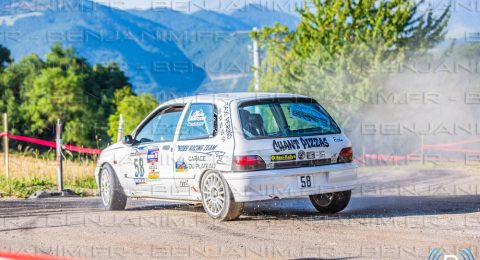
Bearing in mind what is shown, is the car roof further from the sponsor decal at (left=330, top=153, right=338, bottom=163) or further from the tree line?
the tree line

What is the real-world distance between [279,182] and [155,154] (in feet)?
7.27

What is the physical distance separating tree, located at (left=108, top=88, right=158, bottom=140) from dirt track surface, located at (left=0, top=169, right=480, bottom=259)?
6462cm

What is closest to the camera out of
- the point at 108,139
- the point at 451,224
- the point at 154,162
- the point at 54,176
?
the point at 451,224

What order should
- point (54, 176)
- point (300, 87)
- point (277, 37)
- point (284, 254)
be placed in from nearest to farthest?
point (284, 254), point (54, 176), point (300, 87), point (277, 37)

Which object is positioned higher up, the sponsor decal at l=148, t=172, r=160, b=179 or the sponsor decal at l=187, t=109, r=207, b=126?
the sponsor decal at l=187, t=109, r=207, b=126

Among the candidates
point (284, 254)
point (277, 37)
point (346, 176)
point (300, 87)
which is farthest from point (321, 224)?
point (277, 37)

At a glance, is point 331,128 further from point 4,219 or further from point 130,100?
point 130,100

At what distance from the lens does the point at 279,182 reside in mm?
9250

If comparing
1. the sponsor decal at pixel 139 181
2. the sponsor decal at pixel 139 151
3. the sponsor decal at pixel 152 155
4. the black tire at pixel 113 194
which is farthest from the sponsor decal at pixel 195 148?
the black tire at pixel 113 194

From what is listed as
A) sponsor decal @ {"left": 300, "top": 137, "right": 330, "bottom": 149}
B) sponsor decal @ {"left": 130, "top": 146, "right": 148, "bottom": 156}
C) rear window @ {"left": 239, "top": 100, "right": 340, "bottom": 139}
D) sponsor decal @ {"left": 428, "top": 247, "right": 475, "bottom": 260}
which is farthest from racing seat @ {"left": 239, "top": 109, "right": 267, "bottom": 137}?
sponsor decal @ {"left": 428, "top": 247, "right": 475, "bottom": 260}

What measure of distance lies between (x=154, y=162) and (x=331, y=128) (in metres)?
2.51

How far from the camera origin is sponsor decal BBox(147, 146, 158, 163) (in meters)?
10.7

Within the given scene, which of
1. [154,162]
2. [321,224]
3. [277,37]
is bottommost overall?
[321,224]

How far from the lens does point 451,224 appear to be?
8.95 m
